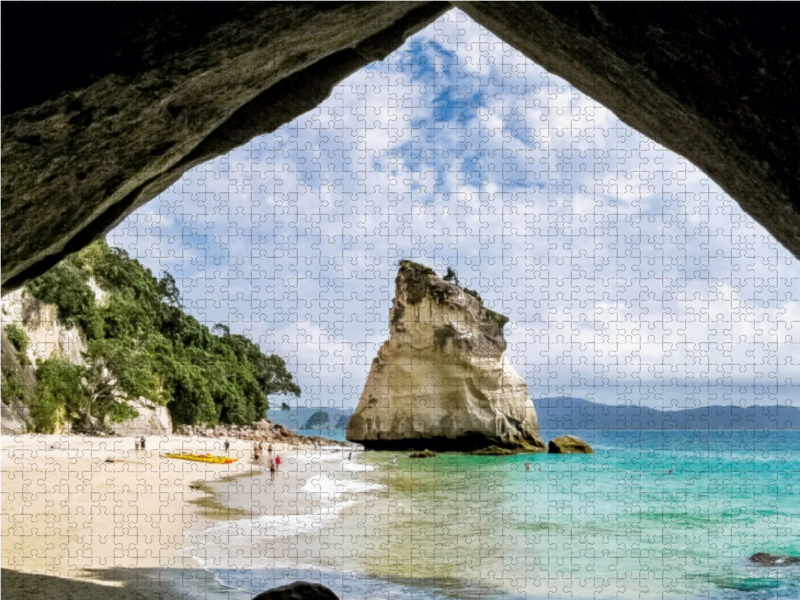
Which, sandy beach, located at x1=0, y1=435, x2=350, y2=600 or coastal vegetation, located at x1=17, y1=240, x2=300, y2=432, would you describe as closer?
sandy beach, located at x1=0, y1=435, x2=350, y2=600

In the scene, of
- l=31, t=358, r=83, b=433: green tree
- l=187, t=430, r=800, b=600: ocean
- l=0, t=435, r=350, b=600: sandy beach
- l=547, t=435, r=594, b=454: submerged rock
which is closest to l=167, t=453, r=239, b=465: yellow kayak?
l=0, t=435, r=350, b=600: sandy beach

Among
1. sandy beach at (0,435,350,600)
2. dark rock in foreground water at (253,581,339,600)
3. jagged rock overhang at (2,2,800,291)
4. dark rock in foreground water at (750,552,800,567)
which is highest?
jagged rock overhang at (2,2,800,291)

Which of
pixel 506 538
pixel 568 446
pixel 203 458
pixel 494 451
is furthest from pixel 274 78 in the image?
pixel 568 446

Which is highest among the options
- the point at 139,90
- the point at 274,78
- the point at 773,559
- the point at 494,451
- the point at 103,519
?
the point at 274,78

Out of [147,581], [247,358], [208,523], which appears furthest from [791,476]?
[247,358]

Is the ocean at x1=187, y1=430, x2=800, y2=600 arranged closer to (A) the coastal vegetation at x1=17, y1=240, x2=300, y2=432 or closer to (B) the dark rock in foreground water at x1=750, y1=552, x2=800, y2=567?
(B) the dark rock in foreground water at x1=750, y1=552, x2=800, y2=567

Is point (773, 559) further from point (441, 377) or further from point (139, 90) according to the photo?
point (441, 377)

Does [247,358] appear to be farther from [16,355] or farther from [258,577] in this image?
[258,577]

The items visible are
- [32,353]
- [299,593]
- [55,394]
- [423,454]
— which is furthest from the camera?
[423,454]
